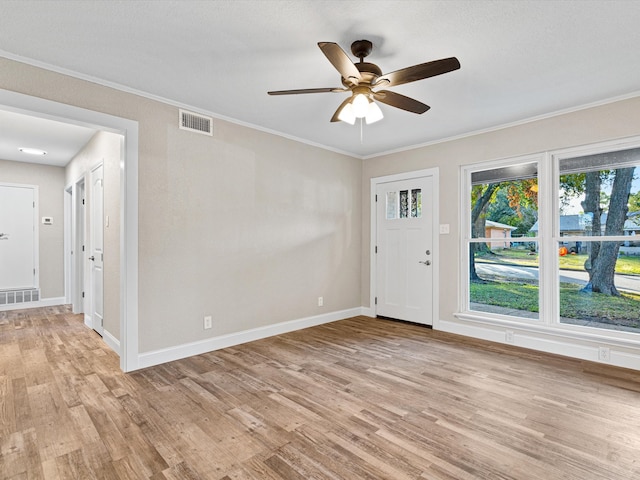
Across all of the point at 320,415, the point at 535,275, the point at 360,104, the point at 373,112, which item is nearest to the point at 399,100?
the point at 373,112

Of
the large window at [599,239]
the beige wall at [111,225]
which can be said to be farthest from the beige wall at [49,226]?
the large window at [599,239]

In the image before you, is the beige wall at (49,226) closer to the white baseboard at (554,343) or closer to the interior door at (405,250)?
the interior door at (405,250)

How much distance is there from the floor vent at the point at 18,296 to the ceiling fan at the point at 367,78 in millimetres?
6348

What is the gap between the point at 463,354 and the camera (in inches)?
141

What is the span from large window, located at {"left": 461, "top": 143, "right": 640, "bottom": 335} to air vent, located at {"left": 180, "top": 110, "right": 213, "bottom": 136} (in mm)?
3189

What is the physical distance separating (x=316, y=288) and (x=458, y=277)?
1912 millimetres

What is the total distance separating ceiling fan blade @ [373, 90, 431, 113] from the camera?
2486 mm

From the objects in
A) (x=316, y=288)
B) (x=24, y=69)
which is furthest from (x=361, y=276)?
(x=24, y=69)

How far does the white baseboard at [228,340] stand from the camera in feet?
10.7

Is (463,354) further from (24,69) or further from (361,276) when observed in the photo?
(24,69)

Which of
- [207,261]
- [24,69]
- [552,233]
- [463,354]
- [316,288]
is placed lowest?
[463,354]

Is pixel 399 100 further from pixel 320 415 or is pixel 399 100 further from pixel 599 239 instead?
pixel 599 239

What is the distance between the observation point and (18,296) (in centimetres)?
592

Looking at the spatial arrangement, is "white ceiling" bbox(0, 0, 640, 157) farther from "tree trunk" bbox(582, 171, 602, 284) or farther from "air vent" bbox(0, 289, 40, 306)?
"air vent" bbox(0, 289, 40, 306)
